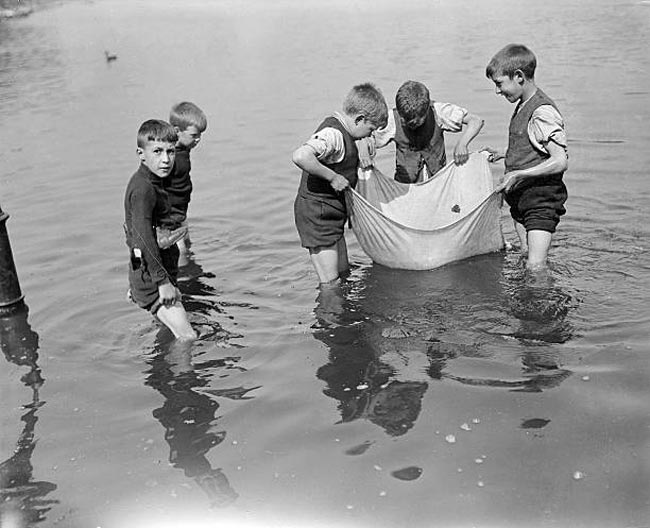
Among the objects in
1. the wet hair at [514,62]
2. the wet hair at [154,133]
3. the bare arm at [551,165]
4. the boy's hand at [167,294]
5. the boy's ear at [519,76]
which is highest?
the wet hair at [514,62]

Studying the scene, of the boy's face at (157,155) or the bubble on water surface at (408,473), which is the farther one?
the boy's face at (157,155)

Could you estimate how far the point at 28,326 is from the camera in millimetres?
6438

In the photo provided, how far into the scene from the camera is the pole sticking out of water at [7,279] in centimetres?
638

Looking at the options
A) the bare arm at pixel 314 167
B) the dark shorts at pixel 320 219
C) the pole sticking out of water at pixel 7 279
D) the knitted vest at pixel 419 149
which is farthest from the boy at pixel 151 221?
the knitted vest at pixel 419 149

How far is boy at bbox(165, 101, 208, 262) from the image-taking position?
21.8ft

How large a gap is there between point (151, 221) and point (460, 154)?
2977 mm

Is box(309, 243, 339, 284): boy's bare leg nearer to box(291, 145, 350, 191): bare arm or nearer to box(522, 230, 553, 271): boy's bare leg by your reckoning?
box(291, 145, 350, 191): bare arm

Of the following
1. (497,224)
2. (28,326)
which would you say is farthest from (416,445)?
(28,326)

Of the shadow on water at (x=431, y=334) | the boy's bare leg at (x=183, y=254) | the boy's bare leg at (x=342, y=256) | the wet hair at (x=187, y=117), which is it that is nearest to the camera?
the shadow on water at (x=431, y=334)

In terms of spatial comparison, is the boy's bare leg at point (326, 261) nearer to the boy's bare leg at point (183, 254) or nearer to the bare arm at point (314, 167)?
the bare arm at point (314, 167)

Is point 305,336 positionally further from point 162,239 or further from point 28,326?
point 28,326

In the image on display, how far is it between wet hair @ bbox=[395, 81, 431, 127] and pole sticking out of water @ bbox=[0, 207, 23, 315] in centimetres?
347

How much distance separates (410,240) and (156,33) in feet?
96.5

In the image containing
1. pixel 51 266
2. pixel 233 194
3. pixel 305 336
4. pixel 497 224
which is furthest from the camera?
pixel 233 194
